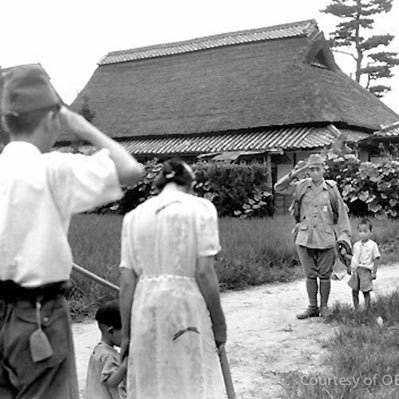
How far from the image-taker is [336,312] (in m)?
6.08

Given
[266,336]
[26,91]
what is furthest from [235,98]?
[26,91]

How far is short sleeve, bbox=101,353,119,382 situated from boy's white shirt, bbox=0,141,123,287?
107 cm

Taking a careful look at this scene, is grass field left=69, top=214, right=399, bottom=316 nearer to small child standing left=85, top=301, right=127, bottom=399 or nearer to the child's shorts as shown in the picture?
the child's shorts

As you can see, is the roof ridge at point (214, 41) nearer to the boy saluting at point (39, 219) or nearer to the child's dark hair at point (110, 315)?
the child's dark hair at point (110, 315)

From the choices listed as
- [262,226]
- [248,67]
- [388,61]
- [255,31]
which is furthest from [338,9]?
[262,226]

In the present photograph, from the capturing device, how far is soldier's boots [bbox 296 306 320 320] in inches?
245

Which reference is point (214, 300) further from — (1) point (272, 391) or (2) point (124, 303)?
(1) point (272, 391)

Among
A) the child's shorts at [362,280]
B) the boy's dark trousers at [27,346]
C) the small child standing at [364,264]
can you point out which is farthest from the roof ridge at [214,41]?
the boy's dark trousers at [27,346]

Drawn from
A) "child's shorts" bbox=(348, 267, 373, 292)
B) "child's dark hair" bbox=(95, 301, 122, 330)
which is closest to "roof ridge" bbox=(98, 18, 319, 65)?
"child's shorts" bbox=(348, 267, 373, 292)

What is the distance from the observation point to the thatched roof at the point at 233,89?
810 inches

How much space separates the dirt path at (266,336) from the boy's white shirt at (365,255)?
0.61 meters

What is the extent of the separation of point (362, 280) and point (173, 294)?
3875mm

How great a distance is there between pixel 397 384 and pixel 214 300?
6.26ft

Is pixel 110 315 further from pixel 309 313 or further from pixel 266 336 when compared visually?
pixel 309 313
